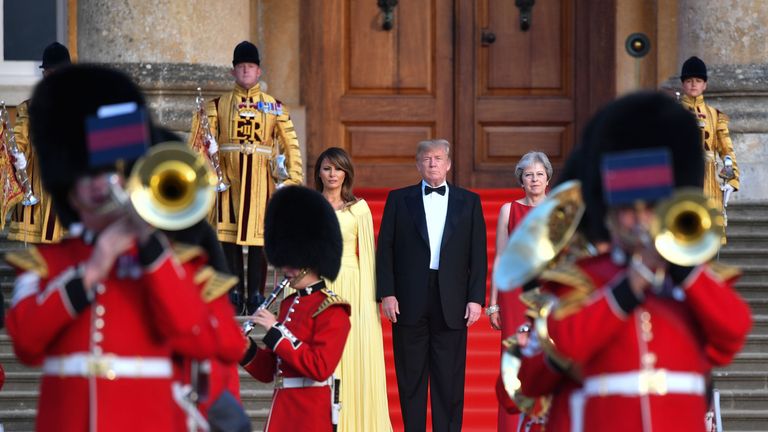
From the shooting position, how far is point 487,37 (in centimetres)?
1346

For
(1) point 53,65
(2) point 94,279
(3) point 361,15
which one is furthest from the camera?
(3) point 361,15

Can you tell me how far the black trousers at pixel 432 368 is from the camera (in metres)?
8.92

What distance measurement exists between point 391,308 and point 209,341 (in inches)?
173

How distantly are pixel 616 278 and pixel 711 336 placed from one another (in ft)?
1.03

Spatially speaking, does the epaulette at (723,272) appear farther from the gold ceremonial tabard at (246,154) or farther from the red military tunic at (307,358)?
the gold ceremonial tabard at (246,154)

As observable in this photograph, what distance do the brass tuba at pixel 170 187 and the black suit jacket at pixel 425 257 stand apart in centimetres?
468

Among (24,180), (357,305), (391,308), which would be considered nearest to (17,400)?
(24,180)

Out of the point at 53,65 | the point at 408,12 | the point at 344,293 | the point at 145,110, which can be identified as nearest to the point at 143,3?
the point at 53,65

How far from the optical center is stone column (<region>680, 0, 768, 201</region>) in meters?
12.0

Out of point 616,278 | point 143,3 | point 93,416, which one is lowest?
point 93,416

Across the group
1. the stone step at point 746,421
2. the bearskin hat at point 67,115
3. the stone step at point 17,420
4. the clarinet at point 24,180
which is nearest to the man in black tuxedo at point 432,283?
the stone step at point 746,421

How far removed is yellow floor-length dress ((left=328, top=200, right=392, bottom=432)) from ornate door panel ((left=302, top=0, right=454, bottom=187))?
4.05 m

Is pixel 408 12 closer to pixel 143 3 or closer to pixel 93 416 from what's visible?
pixel 143 3

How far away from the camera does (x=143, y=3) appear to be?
11.7m
